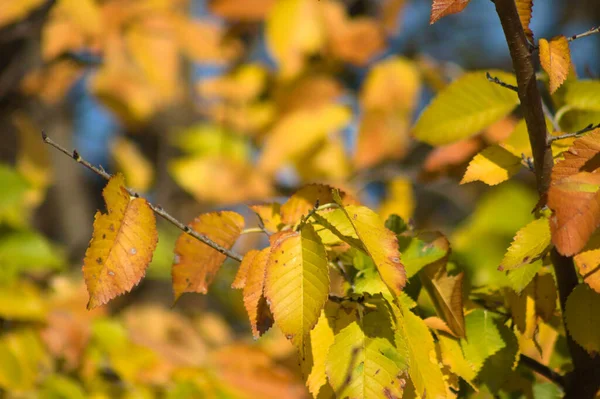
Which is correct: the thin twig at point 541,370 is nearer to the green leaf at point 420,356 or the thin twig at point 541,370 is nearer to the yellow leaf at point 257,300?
the green leaf at point 420,356

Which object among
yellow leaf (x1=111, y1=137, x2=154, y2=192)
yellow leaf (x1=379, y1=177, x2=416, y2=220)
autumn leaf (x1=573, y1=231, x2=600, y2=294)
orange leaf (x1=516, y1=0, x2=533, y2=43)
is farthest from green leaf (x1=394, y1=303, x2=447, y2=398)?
yellow leaf (x1=111, y1=137, x2=154, y2=192)

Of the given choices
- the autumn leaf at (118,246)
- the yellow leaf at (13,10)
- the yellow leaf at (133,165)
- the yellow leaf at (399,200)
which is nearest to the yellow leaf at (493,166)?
the autumn leaf at (118,246)

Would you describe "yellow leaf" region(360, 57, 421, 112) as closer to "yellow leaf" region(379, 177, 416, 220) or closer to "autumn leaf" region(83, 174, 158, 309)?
"yellow leaf" region(379, 177, 416, 220)

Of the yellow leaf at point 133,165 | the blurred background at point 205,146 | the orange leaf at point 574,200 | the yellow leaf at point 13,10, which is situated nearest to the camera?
the orange leaf at point 574,200

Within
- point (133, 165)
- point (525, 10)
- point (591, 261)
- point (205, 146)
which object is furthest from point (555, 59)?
point (133, 165)

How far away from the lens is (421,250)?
1.74 feet

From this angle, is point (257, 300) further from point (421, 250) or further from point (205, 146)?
point (205, 146)

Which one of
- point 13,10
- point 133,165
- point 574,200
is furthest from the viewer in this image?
point 133,165

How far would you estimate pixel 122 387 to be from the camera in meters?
1.05

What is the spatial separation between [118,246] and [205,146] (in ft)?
5.13

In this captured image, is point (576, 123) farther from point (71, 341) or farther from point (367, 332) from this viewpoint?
point (71, 341)

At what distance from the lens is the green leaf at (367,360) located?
1.44 feet

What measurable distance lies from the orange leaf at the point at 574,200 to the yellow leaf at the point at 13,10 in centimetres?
131

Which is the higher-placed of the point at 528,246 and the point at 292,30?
the point at 528,246
